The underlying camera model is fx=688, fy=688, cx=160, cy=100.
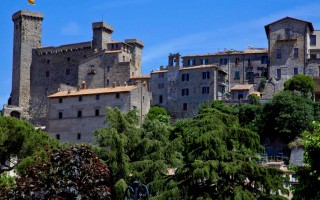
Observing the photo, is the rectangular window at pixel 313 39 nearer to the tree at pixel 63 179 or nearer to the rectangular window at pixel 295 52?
the rectangular window at pixel 295 52

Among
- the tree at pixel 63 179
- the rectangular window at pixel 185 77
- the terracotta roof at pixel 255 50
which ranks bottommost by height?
the tree at pixel 63 179

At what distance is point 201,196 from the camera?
30.2 meters

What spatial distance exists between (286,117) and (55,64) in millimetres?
46787

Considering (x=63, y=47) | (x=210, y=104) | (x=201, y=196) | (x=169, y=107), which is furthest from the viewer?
(x=63, y=47)

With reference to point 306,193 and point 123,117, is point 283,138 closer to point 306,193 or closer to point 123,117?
point 123,117

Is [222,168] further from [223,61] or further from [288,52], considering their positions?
[223,61]

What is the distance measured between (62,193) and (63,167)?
1.08 m

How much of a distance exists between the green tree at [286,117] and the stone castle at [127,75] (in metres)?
10.6

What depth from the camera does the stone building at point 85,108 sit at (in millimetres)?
78125

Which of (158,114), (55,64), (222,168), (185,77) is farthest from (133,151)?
(55,64)

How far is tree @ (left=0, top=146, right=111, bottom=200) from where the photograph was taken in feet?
88.8

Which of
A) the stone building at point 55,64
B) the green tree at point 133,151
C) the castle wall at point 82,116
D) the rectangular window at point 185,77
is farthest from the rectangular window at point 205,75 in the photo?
the green tree at point 133,151

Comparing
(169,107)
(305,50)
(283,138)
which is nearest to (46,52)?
(169,107)

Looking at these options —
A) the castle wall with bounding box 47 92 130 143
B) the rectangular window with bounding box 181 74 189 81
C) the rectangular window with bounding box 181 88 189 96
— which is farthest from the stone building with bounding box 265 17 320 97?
the castle wall with bounding box 47 92 130 143
